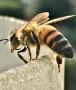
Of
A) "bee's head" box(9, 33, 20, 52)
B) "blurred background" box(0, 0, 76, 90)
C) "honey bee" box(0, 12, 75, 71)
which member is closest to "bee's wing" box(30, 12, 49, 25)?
"honey bee" box(0, 12, 75, 71)

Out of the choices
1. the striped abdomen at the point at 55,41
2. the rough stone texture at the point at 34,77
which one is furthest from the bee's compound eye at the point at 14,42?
the rough stone texture at the point at 34,77

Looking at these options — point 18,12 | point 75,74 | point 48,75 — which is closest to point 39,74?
point 48,75

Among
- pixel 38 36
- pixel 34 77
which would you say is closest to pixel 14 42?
pixel 38 36

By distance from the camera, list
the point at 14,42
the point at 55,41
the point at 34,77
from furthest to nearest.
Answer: the point at 14,42, the point at 55,41, the point at 34,77

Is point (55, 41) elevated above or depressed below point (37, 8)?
below

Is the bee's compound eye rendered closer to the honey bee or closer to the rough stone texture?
the honey bee

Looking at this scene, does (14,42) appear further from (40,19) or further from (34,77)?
(34,77)
